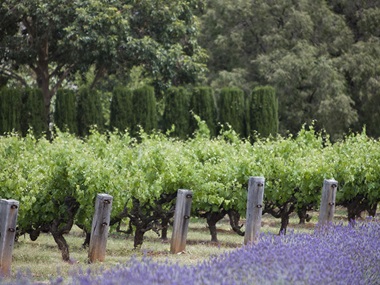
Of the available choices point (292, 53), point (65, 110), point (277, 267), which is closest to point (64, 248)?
point (277, 267)

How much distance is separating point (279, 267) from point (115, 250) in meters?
6.55

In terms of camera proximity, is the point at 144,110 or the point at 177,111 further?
the point at 177,111

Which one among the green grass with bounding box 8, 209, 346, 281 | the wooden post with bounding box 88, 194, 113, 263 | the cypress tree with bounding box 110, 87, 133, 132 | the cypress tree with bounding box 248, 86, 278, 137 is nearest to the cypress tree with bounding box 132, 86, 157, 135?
the cypress tree with bounding box 110, 87, 133, 132

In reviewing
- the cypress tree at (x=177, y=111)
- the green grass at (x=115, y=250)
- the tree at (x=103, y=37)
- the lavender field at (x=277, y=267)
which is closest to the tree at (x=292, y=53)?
the tree at (x=103, y=37)

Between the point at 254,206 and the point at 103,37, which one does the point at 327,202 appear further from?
the point at 103,37

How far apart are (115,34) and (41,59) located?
372cm

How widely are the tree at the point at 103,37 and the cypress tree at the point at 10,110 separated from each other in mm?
1622

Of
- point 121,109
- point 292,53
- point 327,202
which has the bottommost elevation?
point 327,202

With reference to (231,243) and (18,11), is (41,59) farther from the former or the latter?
(231,243)

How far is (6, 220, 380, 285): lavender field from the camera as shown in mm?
5504

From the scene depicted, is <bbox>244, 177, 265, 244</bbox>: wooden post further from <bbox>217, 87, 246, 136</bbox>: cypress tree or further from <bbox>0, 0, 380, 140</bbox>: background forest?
<bbox>217, 87, 246, 136</bbox>: cypress tree

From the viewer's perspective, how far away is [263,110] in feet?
91.8

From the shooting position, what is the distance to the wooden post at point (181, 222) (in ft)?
36.6

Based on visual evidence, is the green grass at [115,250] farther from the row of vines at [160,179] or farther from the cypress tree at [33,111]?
the cypress tree at [33,111]
